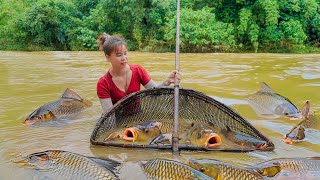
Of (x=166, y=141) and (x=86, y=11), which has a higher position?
(x=86, y=11)

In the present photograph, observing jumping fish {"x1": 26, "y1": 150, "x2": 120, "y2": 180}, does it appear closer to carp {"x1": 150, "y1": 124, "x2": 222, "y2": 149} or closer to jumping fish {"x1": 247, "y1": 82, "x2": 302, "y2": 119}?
carp {"x1": 150, "y1": 124, "x2": 222, "y2": 149}

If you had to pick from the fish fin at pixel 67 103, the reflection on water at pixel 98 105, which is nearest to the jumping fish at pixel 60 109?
the fish fin at pixel 67 103

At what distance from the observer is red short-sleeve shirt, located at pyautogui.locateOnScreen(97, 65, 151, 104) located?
3740mm

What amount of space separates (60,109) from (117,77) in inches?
34.2

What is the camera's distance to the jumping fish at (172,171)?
2096mm

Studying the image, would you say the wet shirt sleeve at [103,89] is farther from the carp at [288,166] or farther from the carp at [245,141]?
the carp at [288,166]

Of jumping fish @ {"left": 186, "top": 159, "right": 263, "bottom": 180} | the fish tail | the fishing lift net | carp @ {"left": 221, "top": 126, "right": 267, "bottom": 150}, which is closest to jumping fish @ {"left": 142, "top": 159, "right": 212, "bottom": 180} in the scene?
jumping fish @ {"left": 186, "top": 159, "right": 263, "bottom": 180}

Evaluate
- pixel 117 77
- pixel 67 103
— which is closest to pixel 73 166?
pixel 117 77

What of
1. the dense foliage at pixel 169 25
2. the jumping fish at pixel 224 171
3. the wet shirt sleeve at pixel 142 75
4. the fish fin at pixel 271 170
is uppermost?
the dense foliage at pixel 169 25

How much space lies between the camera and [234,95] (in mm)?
5590

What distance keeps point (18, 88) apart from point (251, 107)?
3.92 meters

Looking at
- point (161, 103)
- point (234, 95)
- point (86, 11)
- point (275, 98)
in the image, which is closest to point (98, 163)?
point (161, 103)

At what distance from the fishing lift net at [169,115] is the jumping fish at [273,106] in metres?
1.06

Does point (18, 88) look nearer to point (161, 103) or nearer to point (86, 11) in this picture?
point (161, 103)
